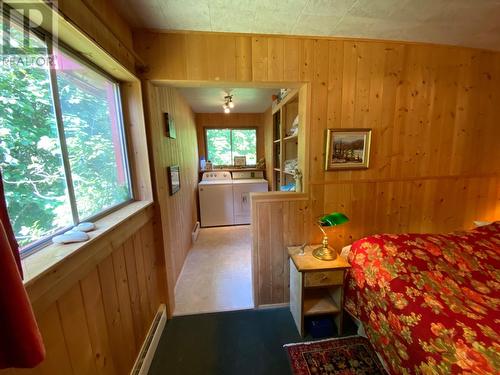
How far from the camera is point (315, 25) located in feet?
4.75

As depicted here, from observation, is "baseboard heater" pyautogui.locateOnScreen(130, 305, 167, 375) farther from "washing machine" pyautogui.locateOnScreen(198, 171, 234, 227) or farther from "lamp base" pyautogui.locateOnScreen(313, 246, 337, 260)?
"washing machine" pyautogui.locateOnScreen(198, 171, 234, 227)

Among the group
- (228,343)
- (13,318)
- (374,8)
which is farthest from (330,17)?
(228,343)

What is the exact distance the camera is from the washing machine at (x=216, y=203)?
3.84 metres

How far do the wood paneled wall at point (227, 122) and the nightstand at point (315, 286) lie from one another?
3305mm

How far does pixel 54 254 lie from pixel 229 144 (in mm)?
3945

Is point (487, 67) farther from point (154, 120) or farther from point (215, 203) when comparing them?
point (215, 203)

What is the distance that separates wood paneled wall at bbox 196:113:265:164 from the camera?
4332mm

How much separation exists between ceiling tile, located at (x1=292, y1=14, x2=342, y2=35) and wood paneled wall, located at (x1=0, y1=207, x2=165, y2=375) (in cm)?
178

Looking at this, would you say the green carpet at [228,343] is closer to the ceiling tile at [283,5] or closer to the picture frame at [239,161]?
the ceiling tile at [283,5]

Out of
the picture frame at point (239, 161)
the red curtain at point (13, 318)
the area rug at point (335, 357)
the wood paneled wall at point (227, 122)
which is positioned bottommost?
the area rug at point (335, 357)

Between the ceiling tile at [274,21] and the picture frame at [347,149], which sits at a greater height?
the ceiling tile at [274,21]

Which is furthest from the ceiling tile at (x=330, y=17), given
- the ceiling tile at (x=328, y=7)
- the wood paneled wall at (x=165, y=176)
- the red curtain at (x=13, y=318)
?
the red curtain at (x=13, y=318)

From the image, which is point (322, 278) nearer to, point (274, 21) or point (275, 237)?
point (275, 237)

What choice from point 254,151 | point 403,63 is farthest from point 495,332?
point 254,151
